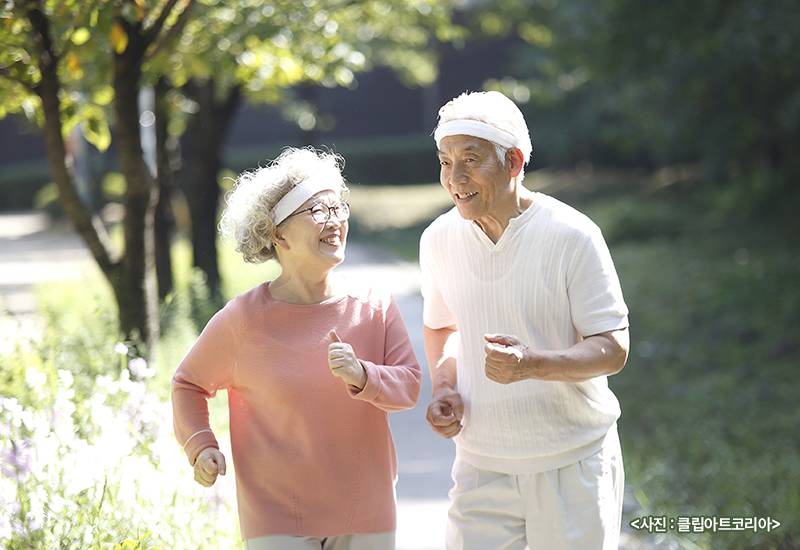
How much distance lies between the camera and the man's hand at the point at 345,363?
212 cm

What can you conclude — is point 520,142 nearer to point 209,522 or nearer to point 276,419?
point 276,419

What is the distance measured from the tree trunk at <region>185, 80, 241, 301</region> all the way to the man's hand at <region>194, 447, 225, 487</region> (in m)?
6.07

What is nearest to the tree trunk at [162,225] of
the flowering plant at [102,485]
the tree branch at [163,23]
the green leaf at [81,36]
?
the green leaf at [81,36]

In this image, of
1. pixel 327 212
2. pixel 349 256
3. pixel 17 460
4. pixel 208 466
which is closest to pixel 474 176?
pixel 327 212

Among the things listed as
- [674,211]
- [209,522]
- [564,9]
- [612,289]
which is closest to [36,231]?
[564,9]

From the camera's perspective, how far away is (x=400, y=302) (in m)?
10.3

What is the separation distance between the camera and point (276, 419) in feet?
7.59

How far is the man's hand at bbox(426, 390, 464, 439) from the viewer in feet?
8.01

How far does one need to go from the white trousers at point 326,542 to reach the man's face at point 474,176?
36.7 inches

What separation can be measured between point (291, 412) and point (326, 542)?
386 mm

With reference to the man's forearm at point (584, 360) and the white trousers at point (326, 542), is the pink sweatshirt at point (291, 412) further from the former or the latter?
the man's forearm at point (584, 360)

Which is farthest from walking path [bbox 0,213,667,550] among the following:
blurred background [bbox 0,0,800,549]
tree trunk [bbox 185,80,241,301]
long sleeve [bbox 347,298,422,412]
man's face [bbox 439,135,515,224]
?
tree trunk [bbox 185,80,241,301]

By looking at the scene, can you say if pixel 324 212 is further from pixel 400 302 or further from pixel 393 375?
pixel 400 302

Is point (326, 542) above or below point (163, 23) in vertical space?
below
